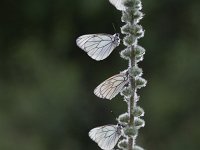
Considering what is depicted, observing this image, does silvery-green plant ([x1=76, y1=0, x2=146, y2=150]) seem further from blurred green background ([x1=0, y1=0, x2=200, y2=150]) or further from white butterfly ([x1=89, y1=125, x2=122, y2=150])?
blurred green background ([x1=0, y1=0, x2=200, y2=150])

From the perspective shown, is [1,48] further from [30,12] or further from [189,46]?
[189,46]

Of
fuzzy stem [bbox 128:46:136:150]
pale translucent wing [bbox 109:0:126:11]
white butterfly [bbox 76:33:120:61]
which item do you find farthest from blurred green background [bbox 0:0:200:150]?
fuzzy stem [bbox 128:46:136:150]

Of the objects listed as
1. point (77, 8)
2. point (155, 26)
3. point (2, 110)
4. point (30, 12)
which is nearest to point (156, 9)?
point (155, 26)

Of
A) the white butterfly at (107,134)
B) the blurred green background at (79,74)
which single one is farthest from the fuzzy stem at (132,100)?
the blurred green background at (79,74)

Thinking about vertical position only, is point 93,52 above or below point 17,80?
below

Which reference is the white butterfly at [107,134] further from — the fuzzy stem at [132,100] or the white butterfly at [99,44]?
the white butterfly at [99,44]

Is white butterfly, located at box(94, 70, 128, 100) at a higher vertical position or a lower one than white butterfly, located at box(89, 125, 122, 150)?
higher
